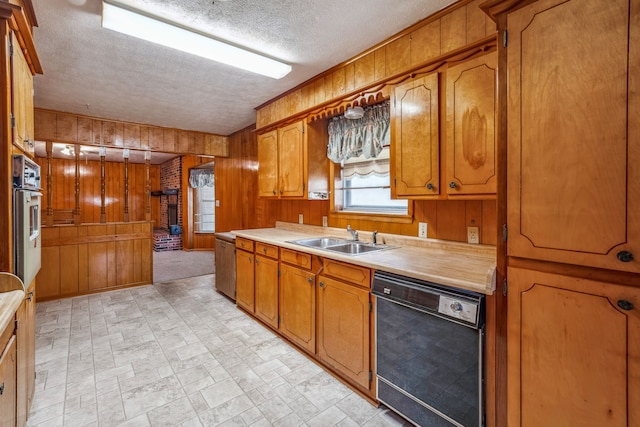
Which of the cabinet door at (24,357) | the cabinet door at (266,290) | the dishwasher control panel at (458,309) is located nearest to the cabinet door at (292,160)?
the cabinet door at (266,290)

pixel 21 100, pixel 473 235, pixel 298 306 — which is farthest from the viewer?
pixel 298 306

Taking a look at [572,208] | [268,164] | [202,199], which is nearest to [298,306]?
[268,164]

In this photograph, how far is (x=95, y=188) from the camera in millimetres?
8484

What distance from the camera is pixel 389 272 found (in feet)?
5.90

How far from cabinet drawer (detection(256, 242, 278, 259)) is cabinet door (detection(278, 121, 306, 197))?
2.03 ft

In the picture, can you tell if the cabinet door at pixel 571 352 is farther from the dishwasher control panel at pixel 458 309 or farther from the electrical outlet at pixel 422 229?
the electrical outlet at pixel 422 229

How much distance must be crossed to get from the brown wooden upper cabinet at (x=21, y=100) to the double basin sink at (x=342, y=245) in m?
1.93

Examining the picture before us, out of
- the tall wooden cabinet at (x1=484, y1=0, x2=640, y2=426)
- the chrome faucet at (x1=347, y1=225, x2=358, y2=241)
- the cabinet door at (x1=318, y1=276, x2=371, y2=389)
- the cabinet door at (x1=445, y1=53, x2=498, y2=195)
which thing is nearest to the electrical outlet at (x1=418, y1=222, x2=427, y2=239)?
the cabinet door at (x1=445, y1=53, x2=498, y2=195)

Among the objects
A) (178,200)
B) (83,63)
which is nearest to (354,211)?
(83,63)

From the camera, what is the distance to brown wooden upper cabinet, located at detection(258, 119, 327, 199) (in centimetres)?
314

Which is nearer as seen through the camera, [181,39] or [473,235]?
[473,235]

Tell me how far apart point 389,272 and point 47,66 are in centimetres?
345

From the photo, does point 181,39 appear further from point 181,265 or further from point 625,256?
point 181,265

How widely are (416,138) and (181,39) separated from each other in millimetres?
1820
